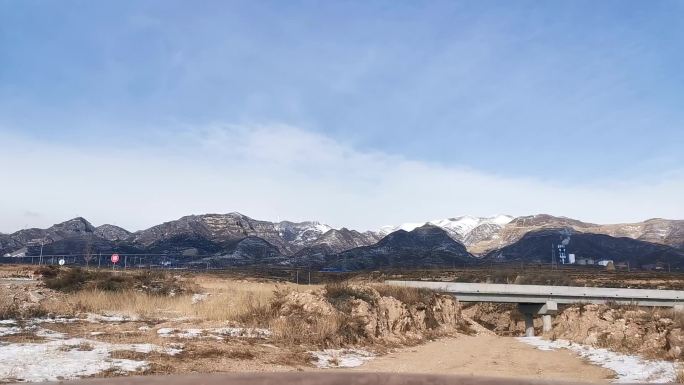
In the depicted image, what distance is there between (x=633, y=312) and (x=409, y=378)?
29.7 meters

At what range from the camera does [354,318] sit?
21609 millimetres

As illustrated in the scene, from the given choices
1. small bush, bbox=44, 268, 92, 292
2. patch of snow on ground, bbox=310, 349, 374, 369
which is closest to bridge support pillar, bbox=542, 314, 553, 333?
patch of snow on ground, bbox=310, 349, 374, 369

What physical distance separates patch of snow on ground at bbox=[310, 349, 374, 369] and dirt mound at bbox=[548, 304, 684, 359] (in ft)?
33.6

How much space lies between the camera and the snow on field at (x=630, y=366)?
14383 mm

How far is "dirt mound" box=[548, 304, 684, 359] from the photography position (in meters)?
19.7

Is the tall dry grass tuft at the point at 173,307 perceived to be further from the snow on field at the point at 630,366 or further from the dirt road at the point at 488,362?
the snow on field at the point at 630,366

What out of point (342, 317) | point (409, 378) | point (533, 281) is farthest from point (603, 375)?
point (533, 281)

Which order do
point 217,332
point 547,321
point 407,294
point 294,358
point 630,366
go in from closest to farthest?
point 294,358 → point 630,366 → point 217,332 → point 407,294 → point 547,321

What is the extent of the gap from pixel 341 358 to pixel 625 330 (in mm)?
15425

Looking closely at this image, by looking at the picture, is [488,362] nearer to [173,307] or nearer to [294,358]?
[294,358]

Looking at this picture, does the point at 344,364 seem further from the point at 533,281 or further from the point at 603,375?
the point at 533,281

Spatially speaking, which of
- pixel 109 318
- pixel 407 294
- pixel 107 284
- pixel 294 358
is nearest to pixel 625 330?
pixel 407 294

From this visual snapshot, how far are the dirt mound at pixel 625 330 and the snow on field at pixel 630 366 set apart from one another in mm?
731

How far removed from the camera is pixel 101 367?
10.8 m
